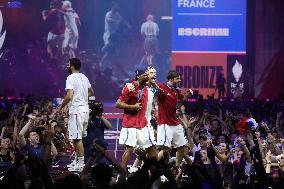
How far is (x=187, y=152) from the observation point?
35.9ft

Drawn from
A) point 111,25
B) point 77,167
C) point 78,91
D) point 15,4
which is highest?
point 15,4

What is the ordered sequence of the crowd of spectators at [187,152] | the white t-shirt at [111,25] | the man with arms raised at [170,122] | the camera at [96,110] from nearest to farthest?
the crowd of spectators at [187,152]
the man with arms raised at [170,122]
the camera at [96,110]
the white t-shirt at [111,25]

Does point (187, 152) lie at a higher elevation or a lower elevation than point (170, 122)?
lower

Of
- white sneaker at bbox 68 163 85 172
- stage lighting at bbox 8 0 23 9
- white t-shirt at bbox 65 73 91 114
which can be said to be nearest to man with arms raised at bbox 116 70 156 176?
white t-shirt at bbox 65 73 91 114

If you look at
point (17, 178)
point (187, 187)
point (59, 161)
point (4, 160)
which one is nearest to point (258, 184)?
point (187, 187)

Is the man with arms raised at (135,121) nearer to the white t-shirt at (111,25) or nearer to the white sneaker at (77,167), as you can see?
the white sneaker at (77,167)

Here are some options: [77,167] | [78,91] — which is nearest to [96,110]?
[78,91]

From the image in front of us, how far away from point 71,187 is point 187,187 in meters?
0.81

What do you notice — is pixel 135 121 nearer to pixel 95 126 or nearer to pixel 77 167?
pixel 95 126

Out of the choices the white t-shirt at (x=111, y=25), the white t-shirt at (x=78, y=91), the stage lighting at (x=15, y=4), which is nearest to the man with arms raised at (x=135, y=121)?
the white t-shirt at (x=78, y=91)

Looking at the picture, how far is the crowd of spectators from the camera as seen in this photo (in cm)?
489

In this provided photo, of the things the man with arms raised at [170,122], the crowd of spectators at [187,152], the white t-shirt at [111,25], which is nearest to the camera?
the crowd of spectators at [187,152]

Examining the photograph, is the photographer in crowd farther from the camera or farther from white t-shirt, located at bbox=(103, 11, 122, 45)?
white t-shirt, located at bbox=(103, 11, 122, 45)

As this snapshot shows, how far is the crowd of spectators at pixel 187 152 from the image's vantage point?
16.0 ft
